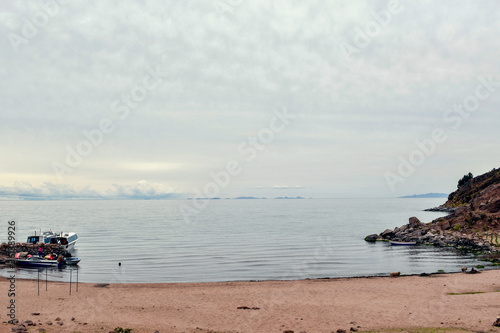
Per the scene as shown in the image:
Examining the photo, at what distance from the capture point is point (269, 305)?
31.7m

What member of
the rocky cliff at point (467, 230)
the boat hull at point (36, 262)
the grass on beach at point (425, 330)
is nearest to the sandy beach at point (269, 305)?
the grass on beach at point (425, 330)

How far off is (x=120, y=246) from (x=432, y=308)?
66464 mm

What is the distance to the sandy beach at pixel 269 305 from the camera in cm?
2534

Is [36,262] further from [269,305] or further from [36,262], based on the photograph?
[269,305]

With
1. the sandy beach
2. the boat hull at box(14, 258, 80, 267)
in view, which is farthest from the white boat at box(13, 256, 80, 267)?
the sandy beach

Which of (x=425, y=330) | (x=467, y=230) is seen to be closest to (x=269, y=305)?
(x=425, y=330)

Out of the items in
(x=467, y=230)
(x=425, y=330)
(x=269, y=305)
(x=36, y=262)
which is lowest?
(x=425, y=330)

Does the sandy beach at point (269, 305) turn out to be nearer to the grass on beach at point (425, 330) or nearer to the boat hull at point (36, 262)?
the grass on beach at point (425, 330)

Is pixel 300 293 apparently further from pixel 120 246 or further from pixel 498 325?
pixel 120 246

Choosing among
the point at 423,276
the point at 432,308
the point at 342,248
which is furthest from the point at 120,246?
the point at 432,308

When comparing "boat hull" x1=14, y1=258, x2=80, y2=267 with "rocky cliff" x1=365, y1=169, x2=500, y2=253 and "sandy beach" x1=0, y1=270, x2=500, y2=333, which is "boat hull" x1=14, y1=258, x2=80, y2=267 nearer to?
"sandy beach" x1=0, y1=270, x2=500, y2=333

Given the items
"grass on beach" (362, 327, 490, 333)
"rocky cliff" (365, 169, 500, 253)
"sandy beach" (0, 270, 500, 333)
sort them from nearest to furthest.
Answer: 1. "grass on beach" (362, 327, 490, 333)
2. "sandy beach" (0, 270, 500, 333)
3. "rocky cliff" (365, 169, 500, 253)

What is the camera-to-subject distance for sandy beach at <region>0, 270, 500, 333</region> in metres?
25.3

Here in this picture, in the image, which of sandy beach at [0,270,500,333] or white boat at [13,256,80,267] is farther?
white boat at [13,256,80,267]
